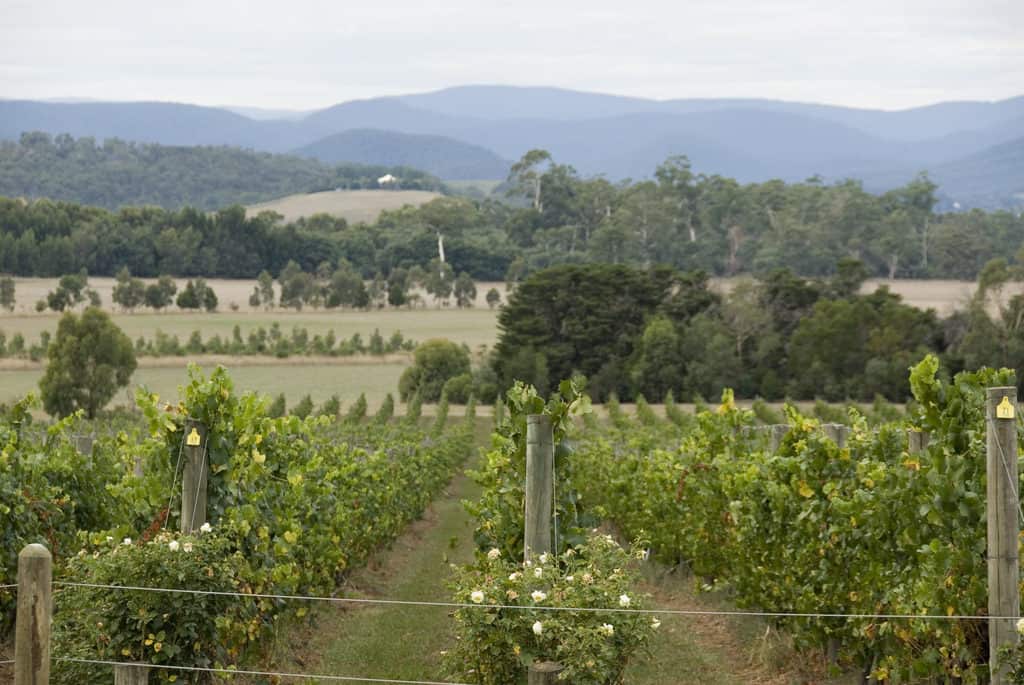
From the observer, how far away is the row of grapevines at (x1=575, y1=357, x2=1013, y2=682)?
21.9 feet

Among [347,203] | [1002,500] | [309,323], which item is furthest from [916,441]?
[347,203]

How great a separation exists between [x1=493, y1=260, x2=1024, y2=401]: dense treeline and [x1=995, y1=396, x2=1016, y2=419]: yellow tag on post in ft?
169

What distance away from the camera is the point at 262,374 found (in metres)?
60.2

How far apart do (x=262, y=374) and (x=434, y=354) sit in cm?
833

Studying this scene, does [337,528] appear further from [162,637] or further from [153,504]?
[162,637]

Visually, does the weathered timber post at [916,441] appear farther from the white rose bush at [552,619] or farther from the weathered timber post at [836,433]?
the weathered timber post at [836,433]

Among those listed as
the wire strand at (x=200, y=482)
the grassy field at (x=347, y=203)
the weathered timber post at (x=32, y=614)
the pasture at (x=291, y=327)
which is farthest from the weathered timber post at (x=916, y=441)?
the grassy field at (x=347, y=203)

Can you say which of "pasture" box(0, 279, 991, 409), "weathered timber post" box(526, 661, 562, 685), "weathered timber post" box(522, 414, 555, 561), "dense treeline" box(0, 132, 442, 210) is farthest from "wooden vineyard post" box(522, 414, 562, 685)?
"dense treeline" box(0, 132, 442, 210)

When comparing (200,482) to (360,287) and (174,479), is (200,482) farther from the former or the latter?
(360,287)

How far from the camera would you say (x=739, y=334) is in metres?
64.4

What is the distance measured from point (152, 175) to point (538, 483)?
17141 centimetres

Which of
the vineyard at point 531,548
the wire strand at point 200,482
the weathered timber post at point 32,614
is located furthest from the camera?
the wire strand at point 200,482

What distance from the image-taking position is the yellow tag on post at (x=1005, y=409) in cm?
556

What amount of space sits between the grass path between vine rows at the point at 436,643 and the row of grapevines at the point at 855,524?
370 millimetres
